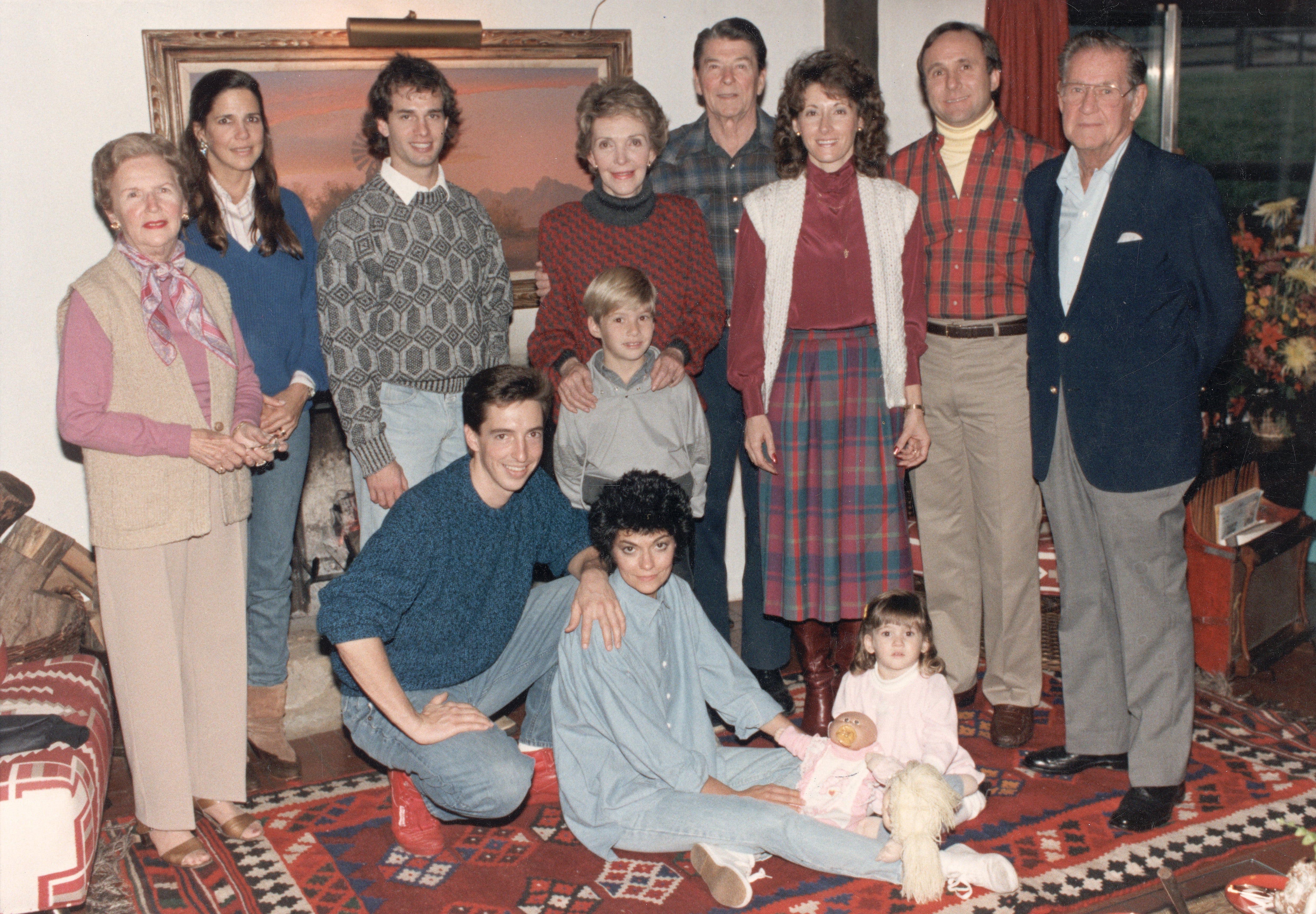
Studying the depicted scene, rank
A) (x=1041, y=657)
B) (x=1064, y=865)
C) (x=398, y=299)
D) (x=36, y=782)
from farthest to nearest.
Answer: (x=1041, y=657) < (x=398, y=299) < (x=1064, y=865) < (x=36, y=782)

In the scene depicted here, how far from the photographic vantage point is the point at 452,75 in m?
3.99

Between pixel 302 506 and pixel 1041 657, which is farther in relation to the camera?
pixel 302 506

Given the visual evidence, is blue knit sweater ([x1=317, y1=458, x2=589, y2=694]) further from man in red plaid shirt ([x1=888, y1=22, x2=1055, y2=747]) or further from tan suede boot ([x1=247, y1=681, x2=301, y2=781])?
man in red plaid shirt ([x1=888, y1=22, x2=1055, y2=747])

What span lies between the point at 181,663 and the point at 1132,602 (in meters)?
2.38

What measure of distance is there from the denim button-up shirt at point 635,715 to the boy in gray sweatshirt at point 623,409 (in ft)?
1.17

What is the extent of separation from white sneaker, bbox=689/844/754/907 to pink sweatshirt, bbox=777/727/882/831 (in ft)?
0.67

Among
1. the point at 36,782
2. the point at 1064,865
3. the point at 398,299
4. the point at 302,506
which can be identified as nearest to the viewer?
the point at 36,782

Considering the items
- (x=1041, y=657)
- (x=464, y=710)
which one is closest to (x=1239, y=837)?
(x=1041, y=657)

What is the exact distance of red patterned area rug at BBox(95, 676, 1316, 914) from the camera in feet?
8.77

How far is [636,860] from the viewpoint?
286 centimetres

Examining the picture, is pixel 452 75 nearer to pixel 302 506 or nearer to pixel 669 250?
pixel 669 250

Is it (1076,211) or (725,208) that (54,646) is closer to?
(725,208)

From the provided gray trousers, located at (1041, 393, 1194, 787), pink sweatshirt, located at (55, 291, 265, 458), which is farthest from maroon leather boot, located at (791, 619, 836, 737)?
pink sweatshirt, located at (55, 291, 265, 458)

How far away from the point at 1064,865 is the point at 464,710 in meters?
1.47
